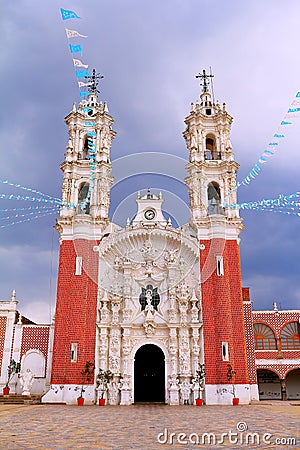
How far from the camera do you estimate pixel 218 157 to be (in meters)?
32.8

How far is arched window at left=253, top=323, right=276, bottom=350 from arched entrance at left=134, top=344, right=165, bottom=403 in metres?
10.3

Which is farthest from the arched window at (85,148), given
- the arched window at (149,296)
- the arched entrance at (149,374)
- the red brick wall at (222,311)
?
the arched entrance at (149,374)

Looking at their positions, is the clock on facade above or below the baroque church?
above

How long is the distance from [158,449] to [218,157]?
26.9 meters

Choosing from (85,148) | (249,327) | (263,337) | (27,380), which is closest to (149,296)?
(249,327)

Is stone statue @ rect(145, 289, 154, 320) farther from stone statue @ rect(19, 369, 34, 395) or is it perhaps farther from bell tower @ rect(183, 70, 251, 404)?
stone statue @ rect(19, 369, 34, 395)

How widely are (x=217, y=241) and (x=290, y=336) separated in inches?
466

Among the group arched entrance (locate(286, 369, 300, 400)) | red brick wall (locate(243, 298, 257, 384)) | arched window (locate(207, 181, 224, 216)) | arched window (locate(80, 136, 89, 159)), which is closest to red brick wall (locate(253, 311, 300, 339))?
red brick wall (locate(243, 298, 257, 384))

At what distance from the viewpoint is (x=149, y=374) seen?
27.4m

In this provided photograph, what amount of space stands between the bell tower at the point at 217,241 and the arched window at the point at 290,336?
356 inches

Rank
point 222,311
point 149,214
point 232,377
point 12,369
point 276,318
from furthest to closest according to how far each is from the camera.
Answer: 1. point 276,318
2. point 149,214
3. point 12,369
4. point 222,311
5. point 232,377

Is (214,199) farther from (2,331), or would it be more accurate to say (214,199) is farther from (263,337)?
(2,331)

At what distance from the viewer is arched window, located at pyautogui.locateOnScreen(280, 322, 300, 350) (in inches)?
1335

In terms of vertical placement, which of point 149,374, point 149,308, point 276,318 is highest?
point 276,318
